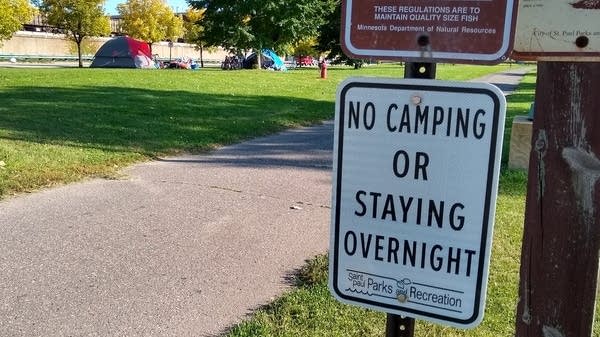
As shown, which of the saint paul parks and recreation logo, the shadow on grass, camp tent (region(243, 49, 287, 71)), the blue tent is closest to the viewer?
the saint paul parks and recreation logo

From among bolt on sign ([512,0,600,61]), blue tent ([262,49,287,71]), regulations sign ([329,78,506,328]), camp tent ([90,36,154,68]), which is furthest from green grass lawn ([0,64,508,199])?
blue tent ([262,49,287,71])

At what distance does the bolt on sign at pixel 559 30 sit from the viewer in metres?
1.81

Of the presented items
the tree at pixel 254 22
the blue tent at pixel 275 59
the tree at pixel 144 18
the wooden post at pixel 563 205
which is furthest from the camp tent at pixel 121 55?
the wooden post at pixel 563 205

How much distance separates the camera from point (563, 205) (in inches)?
77.2

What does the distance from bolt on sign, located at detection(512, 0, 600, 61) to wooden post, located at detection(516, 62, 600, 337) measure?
2.3 inches

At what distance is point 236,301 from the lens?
3.84m

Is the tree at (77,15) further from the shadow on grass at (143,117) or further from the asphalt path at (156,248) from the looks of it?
the asphalt path at (156,248)

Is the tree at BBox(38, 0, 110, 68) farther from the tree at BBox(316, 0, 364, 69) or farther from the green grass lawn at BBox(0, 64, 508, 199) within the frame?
the green grass lawn at BBox(0, 64, 508, 199)

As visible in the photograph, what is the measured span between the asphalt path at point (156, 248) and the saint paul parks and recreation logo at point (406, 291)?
1791mm

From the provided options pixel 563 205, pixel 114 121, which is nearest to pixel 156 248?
pixel 563 205

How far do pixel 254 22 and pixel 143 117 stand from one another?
34353 mm

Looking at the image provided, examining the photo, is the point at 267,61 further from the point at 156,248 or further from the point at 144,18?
the point at 156,248

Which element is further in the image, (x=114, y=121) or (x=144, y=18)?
(x=144, y=18)

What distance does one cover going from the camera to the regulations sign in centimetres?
167
